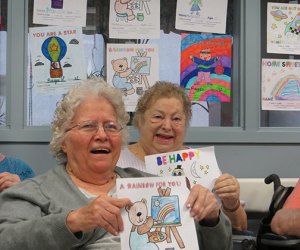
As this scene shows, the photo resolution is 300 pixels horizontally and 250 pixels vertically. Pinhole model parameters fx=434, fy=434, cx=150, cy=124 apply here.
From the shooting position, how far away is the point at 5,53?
2816 millimetres

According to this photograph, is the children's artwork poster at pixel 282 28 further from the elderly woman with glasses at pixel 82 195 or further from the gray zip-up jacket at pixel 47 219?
the gray zip-up jacket at pixel 47 219

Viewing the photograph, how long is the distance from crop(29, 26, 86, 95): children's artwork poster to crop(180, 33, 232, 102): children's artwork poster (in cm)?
75

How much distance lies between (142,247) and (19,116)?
166cm

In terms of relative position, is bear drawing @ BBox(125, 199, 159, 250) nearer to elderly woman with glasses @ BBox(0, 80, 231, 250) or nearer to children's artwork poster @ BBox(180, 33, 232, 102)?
elderly woman with glasses @ BBox(0, 80, 231, 250)

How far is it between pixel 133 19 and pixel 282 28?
40.9 inches

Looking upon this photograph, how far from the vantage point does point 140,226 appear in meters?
1.40

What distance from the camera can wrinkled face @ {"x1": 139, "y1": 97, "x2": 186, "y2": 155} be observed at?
2344 millimetres

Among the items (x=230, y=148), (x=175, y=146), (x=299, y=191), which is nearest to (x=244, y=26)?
(x=230, y=148)

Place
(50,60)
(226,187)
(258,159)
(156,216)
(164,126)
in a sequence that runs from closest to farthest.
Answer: (156,216), (226,187), (164,126), (50,60), (258,159)

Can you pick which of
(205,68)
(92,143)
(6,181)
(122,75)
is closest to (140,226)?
(92,143)

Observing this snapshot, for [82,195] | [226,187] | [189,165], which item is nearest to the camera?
[82,195]

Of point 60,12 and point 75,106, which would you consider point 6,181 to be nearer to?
point 75,106

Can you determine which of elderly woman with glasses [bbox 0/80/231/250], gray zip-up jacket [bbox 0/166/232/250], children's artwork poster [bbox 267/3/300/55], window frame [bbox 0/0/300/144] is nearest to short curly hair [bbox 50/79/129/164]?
elderly woman with glasses [bbox 0/80/231/250]

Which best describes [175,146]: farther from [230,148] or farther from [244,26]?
[244,26]
